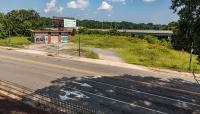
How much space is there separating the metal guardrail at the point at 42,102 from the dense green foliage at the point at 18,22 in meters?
54.6

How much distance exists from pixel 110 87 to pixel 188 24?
8667 millimetres

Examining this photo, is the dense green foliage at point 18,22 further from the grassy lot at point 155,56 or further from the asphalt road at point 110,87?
the asphalt road at point 110,87

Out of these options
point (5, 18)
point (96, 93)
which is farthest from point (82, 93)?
point (5, 18)

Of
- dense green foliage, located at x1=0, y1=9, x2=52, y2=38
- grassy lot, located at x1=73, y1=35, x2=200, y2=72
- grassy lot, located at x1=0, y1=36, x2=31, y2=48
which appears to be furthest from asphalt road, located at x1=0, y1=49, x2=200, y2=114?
dense green foliage, located at x1=0, y1=9, x2=52, y2=38

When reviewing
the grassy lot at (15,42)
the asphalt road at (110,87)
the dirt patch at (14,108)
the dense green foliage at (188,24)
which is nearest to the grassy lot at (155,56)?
the asphalt road at (110,87)

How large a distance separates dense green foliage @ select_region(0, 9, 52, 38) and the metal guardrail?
54.6 metres

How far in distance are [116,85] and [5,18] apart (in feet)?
213

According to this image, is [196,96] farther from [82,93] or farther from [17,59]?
[17,59]

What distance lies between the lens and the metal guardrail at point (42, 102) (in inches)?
587

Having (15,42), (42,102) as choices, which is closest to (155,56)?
(42,102)

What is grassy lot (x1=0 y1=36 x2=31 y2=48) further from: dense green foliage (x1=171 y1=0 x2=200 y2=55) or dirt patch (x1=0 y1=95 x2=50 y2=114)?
dense green foliage (x1=171 y1=0 x2=200 y2=55)

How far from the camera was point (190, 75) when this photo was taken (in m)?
27.0

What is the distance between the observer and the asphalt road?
671 inches

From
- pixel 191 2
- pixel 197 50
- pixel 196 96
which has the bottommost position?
pixel 196 96
